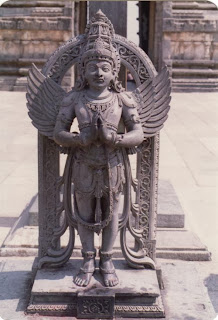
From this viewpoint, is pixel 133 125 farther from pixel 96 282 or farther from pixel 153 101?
pixel 96 282

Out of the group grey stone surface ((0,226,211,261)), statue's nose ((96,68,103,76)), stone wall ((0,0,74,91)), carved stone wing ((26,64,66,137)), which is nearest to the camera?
statue's nose ((96,68,103,76))

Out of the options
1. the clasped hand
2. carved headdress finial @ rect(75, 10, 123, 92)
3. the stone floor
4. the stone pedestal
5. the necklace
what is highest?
carved headdress finial @ rect(75, 10, 123, 92)

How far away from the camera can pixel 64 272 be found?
3547 mm

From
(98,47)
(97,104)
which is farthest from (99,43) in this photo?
(97,104)

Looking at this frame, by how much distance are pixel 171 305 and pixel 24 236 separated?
162 cm

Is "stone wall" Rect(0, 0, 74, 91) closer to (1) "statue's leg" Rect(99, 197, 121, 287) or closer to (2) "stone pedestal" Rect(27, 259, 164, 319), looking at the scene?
(1) "statue's leg" Rect(99, 197, 121, 287)

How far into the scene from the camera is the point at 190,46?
14.6m

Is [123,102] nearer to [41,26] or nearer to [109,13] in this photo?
[109,13]

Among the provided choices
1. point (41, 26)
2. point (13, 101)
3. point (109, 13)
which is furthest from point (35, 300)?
point (41, 26)

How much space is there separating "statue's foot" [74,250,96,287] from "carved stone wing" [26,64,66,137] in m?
0.85

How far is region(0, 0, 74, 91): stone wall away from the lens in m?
14.0

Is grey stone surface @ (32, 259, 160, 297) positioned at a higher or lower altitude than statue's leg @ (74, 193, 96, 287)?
lower

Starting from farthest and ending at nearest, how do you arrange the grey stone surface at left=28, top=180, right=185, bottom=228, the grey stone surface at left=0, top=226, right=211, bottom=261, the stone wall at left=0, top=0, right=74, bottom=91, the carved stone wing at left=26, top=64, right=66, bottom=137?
the stone wall at left=0, top=0, right=74, bottom=91, the grey stone surface at left=28, top=180, right=185, bottom=228, the grey stone surface at left=0, top=226, right=211, bottom=261, the carved stone wing at left=26, top=64, right=66, bottom=137

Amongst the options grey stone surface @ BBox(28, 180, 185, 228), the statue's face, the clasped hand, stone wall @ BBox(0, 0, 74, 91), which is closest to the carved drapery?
the statue's face
